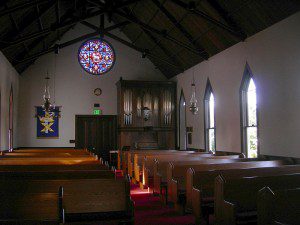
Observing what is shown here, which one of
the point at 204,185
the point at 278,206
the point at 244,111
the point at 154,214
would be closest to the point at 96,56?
the point at 244,111

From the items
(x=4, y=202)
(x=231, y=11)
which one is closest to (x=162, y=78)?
(x=231, y=11)

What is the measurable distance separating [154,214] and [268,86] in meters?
4.46

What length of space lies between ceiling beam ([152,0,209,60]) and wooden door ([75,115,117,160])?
5853 millimetres

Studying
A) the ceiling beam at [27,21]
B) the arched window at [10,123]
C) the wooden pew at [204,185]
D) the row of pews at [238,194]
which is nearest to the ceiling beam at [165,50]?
the ceiling beam at [27,21]

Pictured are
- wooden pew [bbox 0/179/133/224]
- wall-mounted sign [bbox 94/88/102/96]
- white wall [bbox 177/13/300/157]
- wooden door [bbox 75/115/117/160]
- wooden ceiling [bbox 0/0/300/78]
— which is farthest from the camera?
wall-mounted sign [bbox 94/88/102/96]

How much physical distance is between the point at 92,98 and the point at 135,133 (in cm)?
259

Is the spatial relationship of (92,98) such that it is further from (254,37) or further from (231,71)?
(254,37)

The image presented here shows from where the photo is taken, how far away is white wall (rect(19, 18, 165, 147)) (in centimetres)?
1576

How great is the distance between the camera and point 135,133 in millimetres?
15578

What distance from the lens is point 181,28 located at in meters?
11.9

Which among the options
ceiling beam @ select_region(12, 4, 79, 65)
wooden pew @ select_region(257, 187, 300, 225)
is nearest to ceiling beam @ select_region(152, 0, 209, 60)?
ceiling beam @ select_region(12, 4, 79, 65)

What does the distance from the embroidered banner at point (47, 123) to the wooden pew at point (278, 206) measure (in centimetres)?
1355

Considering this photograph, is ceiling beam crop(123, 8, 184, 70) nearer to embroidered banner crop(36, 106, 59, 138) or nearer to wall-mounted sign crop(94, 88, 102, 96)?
wall-mounted sign crop(94, 88, 102, 96)

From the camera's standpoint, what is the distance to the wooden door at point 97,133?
16.2 meters
